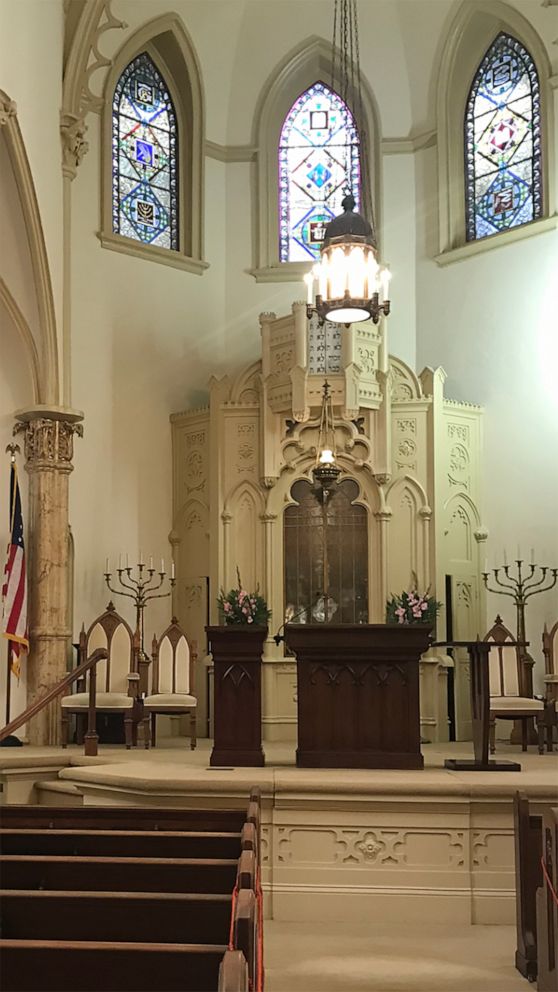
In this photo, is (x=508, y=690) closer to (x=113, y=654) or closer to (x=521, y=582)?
(x=521, y=582)

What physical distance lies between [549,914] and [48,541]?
6.67 meters

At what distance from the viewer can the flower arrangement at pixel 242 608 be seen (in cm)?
1063

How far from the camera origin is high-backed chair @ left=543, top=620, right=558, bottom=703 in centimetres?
962

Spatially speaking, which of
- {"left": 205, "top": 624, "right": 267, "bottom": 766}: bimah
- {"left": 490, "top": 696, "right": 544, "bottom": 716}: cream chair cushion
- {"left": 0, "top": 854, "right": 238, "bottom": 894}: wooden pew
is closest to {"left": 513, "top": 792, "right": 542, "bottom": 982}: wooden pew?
{"left": 0, "top": 854, "right": 238, "bottom": 894}: wooden pew

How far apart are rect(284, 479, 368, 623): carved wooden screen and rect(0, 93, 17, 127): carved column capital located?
4.62 metres

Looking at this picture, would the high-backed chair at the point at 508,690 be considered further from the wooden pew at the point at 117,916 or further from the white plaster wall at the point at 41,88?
the wooden pew at the point at 117,916

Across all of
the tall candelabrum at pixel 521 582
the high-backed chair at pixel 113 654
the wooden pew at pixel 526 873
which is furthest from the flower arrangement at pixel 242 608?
the wooden pew at pixel 526 873

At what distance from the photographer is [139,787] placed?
638cm

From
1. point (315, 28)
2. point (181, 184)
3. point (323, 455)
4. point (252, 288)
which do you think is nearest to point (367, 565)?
point (323, 455)

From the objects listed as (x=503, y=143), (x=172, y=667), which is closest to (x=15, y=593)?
(x=172, y=667)

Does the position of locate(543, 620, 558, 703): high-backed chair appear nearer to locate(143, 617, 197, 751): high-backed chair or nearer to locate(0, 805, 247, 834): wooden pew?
locate(143, 617, 197, 751): high-backed chair

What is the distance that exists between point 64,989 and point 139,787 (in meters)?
4.04

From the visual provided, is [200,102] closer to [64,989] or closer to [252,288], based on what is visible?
[252,288]

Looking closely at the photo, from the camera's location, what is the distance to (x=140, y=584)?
36.7 ft
